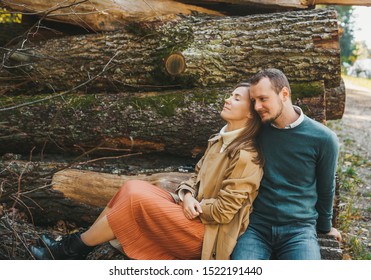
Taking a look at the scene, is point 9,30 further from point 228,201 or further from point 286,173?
point 286,173

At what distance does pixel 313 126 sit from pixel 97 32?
8.90 ft

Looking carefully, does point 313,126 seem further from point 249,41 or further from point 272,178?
point 249,41

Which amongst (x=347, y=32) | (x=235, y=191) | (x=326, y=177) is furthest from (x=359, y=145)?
(x=347, y=32)

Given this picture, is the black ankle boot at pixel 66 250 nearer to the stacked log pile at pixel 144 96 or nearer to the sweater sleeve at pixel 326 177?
the stacked log pile at pixel 144 96

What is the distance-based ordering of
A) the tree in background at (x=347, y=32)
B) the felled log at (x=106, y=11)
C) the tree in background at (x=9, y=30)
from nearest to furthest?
1. the felled log at (x=106, y=11)
2. the tree in background at (x=9, y=30)
3. the tree in background at (x=347, y=32)

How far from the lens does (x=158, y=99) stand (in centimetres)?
449

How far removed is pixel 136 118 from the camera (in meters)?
4.45

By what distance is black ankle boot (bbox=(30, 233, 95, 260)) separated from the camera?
346cm

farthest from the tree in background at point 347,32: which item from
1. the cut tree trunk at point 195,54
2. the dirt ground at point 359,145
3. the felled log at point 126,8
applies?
the cut tree trunk at point 195,54

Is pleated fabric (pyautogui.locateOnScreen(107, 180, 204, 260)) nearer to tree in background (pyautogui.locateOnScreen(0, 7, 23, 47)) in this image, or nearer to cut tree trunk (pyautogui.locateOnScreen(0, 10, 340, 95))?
cut tree trunk (pyautogui.locateOnScreen(0, 10, 340, 95))

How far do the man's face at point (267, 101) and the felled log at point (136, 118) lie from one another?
1.07 meters

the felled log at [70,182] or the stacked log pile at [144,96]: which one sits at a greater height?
the stacked log pile at [144,96]

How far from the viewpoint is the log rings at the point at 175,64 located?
179 inches

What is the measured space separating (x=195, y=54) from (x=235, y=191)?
1814 mm
